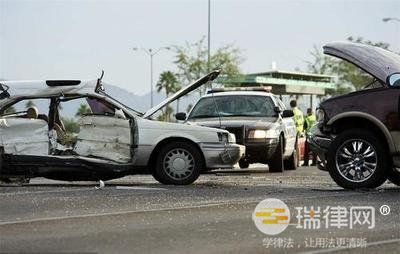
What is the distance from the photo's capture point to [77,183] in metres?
14.4

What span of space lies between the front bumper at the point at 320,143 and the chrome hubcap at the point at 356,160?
343mm

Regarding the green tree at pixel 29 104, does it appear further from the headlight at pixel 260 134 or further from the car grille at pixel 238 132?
the headlight at pixel 260 134

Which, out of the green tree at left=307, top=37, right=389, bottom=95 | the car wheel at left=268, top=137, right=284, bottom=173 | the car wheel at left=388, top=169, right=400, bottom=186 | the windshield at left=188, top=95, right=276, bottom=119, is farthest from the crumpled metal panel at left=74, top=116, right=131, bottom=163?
the green tree at left=307, top=37, right=389, bottom=95

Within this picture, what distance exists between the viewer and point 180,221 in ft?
27.3

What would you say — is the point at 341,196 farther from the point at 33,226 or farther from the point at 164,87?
the point at 164,87

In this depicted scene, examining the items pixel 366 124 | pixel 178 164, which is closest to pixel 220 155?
pixel 178 164

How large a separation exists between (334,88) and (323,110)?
242 feet

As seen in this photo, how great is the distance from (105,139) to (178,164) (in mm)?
1224

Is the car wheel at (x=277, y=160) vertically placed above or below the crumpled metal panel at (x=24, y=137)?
below

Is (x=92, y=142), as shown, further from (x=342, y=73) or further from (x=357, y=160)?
(x=342, y=73)

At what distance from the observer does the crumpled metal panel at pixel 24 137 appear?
42.2 feet

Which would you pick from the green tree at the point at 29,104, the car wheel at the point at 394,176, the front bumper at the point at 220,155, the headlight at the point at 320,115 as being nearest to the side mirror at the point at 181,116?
the front bumper at the point at 220,155

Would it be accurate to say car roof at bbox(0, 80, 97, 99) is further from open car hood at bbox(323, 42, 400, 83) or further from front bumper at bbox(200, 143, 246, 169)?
open car hood at bbox(323, 42, 400, 83)

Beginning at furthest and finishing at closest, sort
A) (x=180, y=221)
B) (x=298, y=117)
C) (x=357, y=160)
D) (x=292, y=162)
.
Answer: (x=298, y=117) < (x=292, y=162) < (x=357, y=160) < (x=180, y=221)
